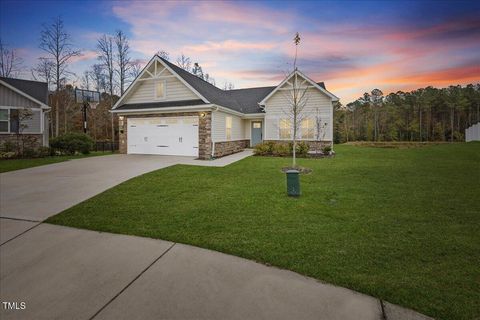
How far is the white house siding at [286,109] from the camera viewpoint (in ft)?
57.8

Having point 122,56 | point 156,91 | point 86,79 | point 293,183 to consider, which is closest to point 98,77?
point 86,79

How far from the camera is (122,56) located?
1168 inches

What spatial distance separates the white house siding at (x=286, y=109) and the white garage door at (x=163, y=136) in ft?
21.3

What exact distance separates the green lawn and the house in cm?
652

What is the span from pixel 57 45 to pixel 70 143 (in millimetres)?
15944

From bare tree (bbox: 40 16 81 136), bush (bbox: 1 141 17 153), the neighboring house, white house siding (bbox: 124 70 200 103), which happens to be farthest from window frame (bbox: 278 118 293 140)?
bare tree (bbox: 40 16 81 136)

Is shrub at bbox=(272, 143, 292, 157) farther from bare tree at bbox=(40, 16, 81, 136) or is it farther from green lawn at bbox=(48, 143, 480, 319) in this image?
bare tree at bbox=(40, 16, 81, 136)

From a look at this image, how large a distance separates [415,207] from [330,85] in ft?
70.8

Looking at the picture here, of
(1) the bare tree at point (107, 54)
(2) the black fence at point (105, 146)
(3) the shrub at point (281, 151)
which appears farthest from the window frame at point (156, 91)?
(1) the bare tree at point (107, 54)

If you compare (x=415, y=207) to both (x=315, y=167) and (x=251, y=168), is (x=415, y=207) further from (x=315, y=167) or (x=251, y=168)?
(x=251, y=168)

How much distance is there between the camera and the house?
15.0 meters

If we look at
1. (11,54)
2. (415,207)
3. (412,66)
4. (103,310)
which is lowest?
(103,310)

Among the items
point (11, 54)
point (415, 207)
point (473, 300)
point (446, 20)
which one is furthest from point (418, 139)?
point (11, 54)

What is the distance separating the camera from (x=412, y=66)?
53.9ft
